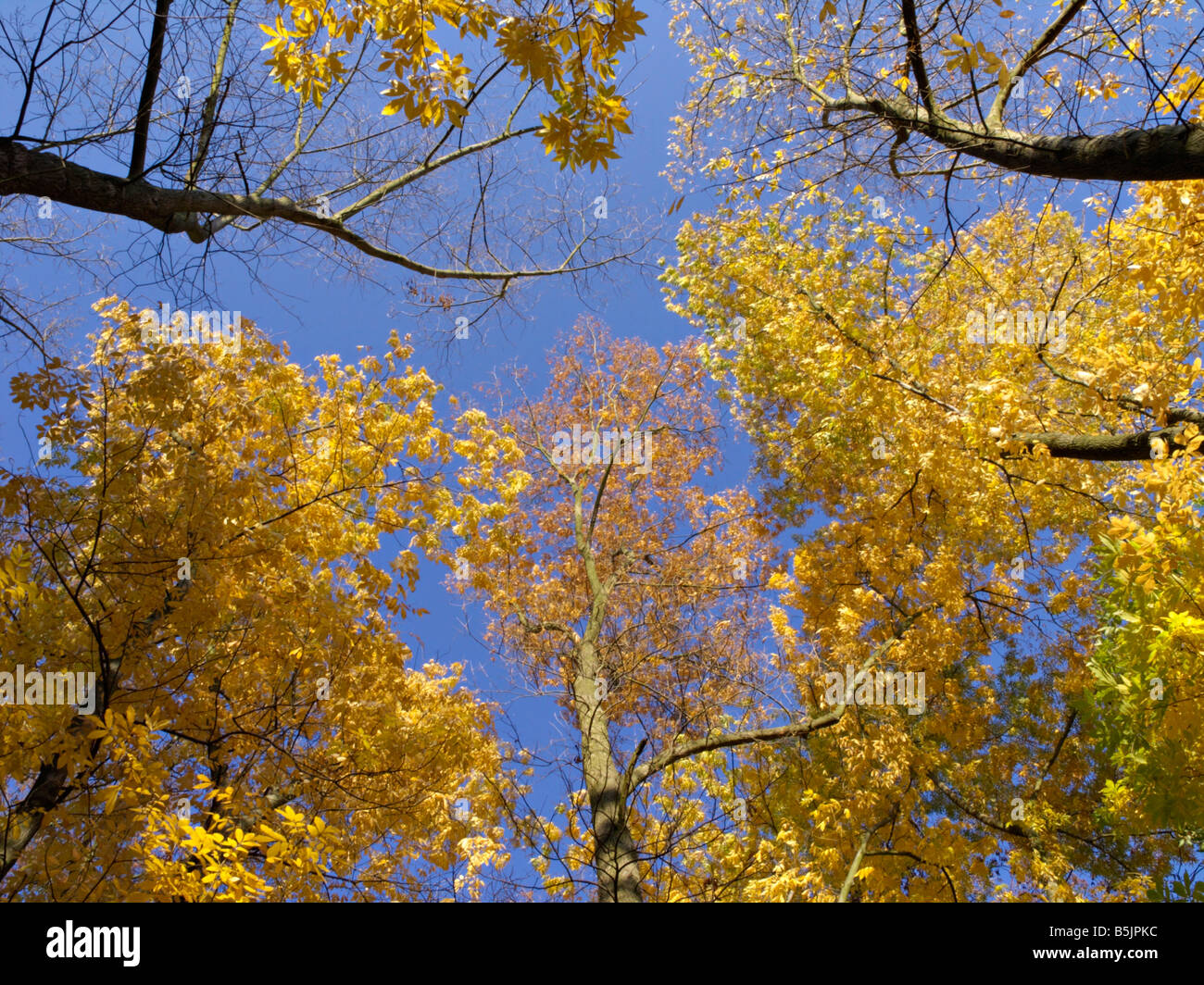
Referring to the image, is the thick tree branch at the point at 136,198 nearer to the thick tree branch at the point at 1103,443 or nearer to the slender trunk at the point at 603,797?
the slender trunk at the point at 603,797

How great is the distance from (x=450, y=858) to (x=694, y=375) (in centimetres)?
883

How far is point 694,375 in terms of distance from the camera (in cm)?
1305

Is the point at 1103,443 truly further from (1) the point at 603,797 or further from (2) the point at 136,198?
(2) the point at 136,198

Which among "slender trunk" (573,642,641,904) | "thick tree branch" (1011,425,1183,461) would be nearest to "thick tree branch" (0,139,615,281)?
"slender trunk" (573,642,641,904)

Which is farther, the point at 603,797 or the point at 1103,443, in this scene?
the point at 603,797

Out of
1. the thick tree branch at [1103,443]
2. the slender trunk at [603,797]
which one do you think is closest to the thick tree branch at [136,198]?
the slender trunk at [603,797]

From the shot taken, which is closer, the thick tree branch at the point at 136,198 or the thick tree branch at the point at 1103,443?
the thick tree branch at the point at 136,198

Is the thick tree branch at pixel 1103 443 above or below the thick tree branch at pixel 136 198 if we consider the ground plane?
below

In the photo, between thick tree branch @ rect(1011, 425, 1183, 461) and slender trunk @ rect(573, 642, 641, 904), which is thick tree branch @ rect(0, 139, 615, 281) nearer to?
slender trunk @ rect(573, 642, 641, 904)

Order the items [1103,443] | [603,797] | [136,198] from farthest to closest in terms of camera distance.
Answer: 1. [603,797]
2. [1103,443]
3. [136,198]

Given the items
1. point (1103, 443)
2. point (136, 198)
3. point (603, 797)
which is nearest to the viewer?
point (136, 198)

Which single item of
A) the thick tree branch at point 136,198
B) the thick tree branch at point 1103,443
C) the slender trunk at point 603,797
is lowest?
the slender trunk at point 603,797

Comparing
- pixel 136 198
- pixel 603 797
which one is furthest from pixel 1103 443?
pixel 136 198

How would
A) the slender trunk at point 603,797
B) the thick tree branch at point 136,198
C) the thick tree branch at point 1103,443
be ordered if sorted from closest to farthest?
the thick tree branch at point 136,198 → the thick tree branch at point 1103,443 → the slender trunk at point 603,797
